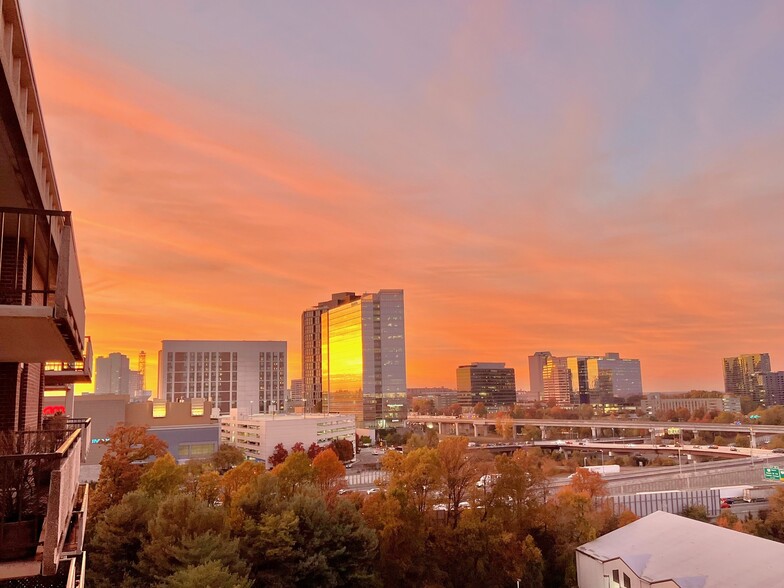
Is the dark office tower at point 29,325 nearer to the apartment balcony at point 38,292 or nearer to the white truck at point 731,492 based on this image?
the apartment balcony at point 38,292

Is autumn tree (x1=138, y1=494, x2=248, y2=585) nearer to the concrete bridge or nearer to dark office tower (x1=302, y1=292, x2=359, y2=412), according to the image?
the concrete bridge

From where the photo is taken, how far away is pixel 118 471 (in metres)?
Answer: 33.1

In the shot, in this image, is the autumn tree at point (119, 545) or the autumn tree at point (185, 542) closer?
the autumn tree at point (185, 542)

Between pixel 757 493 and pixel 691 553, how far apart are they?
2969 cm

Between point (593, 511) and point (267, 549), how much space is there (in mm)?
27387

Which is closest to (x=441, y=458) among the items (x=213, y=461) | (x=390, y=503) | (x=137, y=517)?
(x=390, y=503)

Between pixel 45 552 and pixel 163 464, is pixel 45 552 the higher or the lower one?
the higher one

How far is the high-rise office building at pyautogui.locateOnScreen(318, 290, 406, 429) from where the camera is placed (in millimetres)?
130375

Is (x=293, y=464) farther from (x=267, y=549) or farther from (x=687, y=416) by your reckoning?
(x=687, y=416)

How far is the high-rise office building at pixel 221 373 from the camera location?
13875 centimetres

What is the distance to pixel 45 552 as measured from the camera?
4.70 metres

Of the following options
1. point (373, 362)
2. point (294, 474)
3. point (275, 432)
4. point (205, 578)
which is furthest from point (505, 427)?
point (205, 578)

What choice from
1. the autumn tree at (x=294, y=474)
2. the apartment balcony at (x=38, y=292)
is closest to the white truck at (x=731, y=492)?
the autumn tree at (x=294, y=474)

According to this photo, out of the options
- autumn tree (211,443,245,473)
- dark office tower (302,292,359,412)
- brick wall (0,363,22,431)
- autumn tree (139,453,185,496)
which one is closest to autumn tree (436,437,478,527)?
autumn tree (139,453,185,496)
